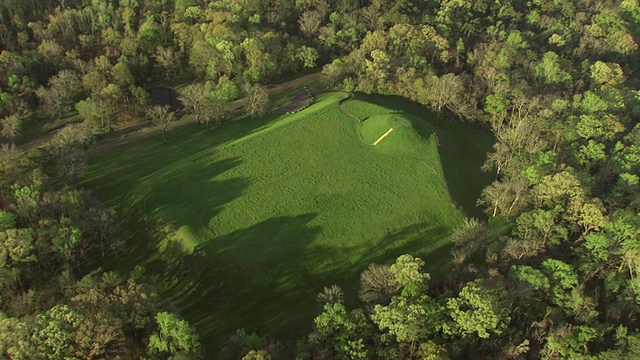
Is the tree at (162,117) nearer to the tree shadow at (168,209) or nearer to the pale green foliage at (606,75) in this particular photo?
the tree shadow at (168,209)

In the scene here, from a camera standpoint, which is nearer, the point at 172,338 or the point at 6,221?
the point at 172,338

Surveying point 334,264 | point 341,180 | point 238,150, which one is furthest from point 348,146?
point 334,264

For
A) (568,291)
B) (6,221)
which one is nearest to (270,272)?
(6,221)

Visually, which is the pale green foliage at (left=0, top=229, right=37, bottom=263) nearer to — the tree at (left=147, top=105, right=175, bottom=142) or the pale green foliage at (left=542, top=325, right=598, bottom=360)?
the tree at (left=147, top=105, right=175, bottom=142)

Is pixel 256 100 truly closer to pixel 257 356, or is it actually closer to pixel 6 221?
pixel 6 221

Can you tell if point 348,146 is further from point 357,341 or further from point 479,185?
point 357,341

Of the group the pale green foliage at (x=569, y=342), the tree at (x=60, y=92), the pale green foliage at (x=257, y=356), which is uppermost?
the tree at (x=60, y=92)

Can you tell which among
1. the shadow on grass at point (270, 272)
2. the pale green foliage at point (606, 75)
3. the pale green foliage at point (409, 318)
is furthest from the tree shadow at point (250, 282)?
the pale green foliage at point (606, 75)
